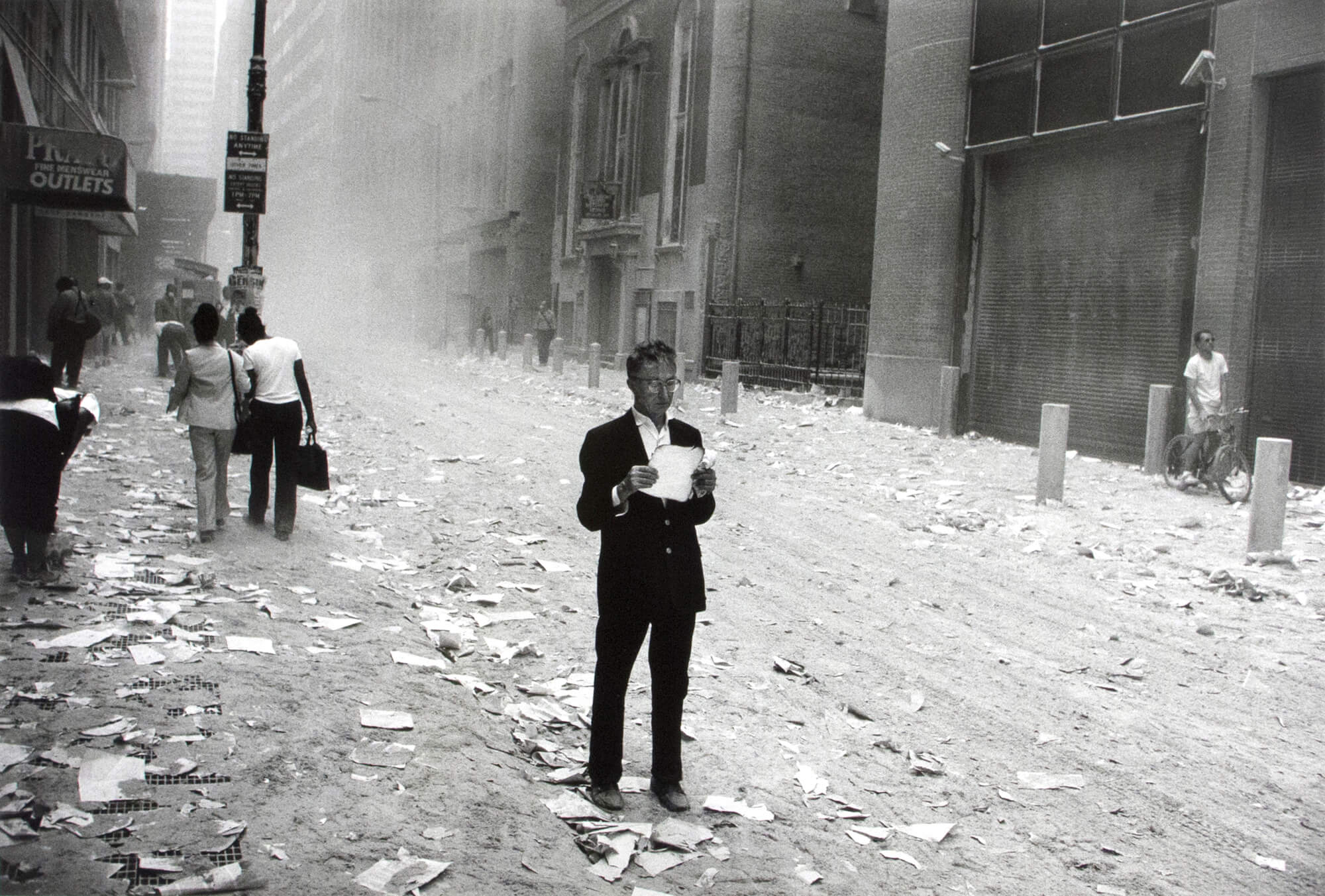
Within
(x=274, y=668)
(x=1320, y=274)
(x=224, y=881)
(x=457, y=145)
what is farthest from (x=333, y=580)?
(x=457, y=145)

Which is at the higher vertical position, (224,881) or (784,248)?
(784,248)

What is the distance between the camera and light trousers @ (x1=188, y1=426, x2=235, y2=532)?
909cm

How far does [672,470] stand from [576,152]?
143 feet

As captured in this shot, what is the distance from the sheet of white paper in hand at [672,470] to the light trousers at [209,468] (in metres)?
5.49

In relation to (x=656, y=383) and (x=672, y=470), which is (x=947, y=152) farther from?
(x=672, y=470)

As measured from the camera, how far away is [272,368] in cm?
946

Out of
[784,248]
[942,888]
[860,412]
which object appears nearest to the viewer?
[942,888]

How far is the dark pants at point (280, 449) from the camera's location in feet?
31.2

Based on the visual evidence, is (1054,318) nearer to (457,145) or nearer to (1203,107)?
(1203,107)

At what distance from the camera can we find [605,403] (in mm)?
25125

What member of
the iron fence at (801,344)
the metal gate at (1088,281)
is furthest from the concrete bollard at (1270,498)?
the iron fence at (801,344)

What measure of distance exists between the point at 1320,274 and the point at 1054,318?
5.17 meters

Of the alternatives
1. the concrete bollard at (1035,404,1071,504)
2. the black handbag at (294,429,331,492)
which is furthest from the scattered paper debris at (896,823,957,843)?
the concrete bollard at (1035,404,1071,504)

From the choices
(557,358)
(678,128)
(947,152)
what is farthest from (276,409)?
(678,128)
